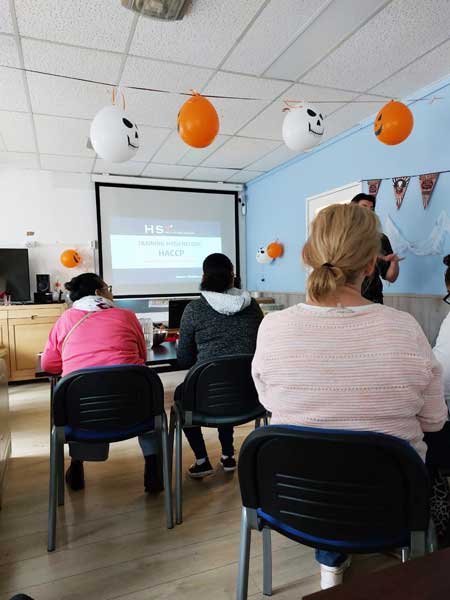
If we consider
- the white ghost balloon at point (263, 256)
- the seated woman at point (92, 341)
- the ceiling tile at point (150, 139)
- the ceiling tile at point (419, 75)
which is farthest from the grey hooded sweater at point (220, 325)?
the white ghost balloon at point (263, 256)

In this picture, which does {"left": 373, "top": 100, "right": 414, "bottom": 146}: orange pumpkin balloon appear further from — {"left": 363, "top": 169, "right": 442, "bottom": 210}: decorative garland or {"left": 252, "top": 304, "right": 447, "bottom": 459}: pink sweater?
{"left": 252, "top": 304, "right": 447, "bottom": 459}: pink sweater

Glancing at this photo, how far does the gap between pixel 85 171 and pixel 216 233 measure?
2.03 metres

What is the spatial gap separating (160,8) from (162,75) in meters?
0.70

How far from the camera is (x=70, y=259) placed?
495cm

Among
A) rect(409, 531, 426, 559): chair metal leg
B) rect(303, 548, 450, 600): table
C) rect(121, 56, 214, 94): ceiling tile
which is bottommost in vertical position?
rect(409, 531, 426, 559): chair metal leg

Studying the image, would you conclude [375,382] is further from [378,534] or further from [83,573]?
[83,573]

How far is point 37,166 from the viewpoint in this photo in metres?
4.84

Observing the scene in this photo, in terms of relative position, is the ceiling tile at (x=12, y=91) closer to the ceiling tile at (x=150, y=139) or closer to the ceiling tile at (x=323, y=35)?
the ceiling tile at (x=150, y=139)

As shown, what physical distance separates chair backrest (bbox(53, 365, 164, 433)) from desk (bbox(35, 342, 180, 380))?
30 cm

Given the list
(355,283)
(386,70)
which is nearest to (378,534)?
(355,283)

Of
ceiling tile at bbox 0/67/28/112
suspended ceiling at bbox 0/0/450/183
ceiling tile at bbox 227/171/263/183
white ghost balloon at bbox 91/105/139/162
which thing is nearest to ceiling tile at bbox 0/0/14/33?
suspended ceiling at bbox 0/0/450/183

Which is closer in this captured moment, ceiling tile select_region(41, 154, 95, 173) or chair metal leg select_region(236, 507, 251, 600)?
chair metal leg select_region(236, 507, 251, 600)

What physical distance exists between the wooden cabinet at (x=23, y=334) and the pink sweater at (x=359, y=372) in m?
4.28

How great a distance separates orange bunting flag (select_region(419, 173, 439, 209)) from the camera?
114 inches
